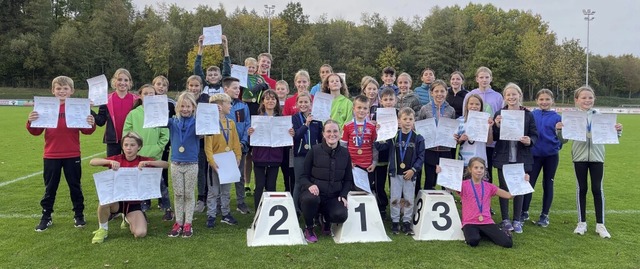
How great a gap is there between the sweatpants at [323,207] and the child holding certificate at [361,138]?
67 centimetres

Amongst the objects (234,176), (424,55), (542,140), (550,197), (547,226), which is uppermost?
(424,55)

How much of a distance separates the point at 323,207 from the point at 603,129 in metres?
3.61

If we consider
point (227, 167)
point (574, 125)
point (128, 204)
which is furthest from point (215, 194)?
point (574, 125)

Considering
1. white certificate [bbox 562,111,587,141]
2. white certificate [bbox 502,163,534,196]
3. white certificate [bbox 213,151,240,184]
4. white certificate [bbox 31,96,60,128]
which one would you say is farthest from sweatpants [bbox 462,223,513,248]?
white certificate [bbox 31,96,60,128]

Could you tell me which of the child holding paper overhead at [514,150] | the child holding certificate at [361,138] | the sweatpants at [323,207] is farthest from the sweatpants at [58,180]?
the child holding paper overhead at [514,150]

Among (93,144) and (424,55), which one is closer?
(93,144)

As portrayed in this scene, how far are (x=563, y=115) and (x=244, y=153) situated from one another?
170 inches

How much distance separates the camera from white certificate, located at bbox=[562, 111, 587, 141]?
5.36 metres

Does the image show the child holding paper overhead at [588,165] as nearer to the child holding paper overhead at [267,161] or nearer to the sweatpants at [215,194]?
the child holding paper overhead at [267,161]

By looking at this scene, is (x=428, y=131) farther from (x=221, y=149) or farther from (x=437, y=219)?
(x=221, y=149)

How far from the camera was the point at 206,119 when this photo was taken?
5.13 meters

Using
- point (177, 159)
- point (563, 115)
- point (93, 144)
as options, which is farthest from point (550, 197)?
point (93, 144)

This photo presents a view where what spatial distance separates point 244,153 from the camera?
632 centimetres

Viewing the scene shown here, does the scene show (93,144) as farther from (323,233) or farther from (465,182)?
(465,182)
